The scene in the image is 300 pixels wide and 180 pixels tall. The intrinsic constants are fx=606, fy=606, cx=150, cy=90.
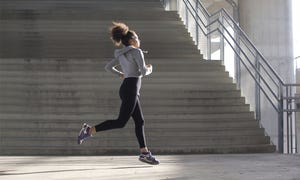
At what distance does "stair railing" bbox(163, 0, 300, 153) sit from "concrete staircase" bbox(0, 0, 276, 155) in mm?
258

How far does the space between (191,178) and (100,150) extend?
3.14 m

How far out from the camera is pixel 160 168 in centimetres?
597

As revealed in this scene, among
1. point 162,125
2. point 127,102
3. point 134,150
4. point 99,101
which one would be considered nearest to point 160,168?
point 127,102

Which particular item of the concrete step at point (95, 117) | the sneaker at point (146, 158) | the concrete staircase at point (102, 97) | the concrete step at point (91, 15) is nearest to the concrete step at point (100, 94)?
the concrete staircase at point (102, 97)

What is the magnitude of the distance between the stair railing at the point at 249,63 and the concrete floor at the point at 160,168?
162cm

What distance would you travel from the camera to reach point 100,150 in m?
8.23

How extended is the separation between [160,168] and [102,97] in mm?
3839

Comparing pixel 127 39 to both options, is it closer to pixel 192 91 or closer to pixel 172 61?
pixel 192 91

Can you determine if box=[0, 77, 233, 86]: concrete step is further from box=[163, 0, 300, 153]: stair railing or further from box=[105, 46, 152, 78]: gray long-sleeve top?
box=[105, 46, 152, 78]: gray long-sleeve top

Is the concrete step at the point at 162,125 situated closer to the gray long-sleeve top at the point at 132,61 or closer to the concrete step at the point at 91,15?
the gray long-sleeve top at the point at 132,61

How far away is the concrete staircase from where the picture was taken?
8.54 m

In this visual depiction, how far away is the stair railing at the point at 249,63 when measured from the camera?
873cm

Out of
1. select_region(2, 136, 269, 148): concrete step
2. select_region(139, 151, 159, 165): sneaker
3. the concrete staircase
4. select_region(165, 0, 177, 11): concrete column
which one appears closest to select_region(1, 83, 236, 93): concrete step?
the concrete staircase

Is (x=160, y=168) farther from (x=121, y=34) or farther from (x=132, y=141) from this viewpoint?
(x=132, y=141)
